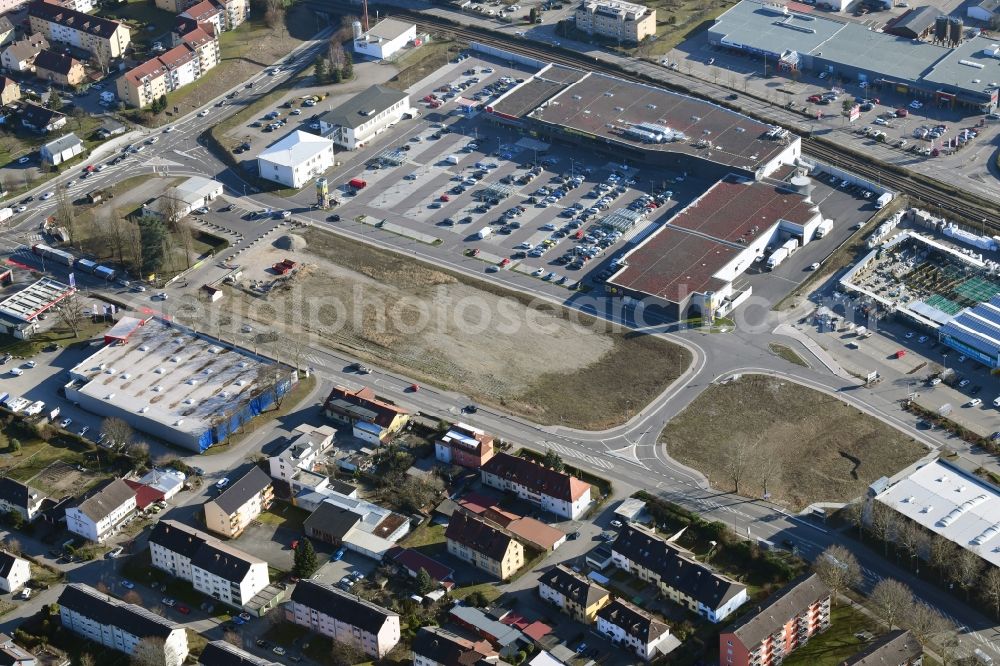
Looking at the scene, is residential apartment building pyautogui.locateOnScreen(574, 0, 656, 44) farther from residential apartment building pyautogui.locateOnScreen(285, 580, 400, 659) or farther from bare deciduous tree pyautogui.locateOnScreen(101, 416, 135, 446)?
residential apartment building pyautogui.locateOnScreen(285, 580, 400, 659)

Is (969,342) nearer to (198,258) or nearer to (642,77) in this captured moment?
(642,77)

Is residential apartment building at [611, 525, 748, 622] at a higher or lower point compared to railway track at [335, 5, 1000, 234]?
lower

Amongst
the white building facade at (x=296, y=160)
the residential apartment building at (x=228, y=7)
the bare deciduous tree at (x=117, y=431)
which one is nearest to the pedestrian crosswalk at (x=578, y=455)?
the bare deciduous tree at (x=117, y=431)

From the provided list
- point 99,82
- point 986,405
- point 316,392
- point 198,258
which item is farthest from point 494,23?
point 986,405

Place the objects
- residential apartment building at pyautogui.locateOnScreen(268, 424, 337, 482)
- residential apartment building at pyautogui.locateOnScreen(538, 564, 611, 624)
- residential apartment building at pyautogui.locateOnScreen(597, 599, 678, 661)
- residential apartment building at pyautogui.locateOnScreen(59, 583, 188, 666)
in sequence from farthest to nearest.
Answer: residential apartment building at pyautogui.locateOnScreen(268, 424, 337, 482) < residential apartment building at pyautogui.locateOnScreen(538, 564, 611, 624) < residential apartment building at pyautogui.locateOnScreen(597, 599, 678, 661) < residential apartment building at pyautogui.locateOnScreen(59, 583, 188, 666)

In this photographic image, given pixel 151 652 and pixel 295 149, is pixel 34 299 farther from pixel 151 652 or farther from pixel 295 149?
pixel 151 652

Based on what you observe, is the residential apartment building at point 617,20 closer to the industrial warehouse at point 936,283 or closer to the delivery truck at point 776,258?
the industrial warehouse at point 936,283

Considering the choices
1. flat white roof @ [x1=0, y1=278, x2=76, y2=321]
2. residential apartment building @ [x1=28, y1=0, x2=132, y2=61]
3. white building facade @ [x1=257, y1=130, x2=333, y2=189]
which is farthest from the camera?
residential apartment building @ [x1=28, y1=0, x2=132, y2=61]

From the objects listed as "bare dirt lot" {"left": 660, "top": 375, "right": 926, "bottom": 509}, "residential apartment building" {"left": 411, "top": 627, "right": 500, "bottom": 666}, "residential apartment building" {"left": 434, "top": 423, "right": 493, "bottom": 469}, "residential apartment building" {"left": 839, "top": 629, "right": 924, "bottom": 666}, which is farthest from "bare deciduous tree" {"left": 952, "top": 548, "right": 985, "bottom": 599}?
"residential apartment building" {"left": 434, "top": 423, "right": 493, "bottom": 469}
